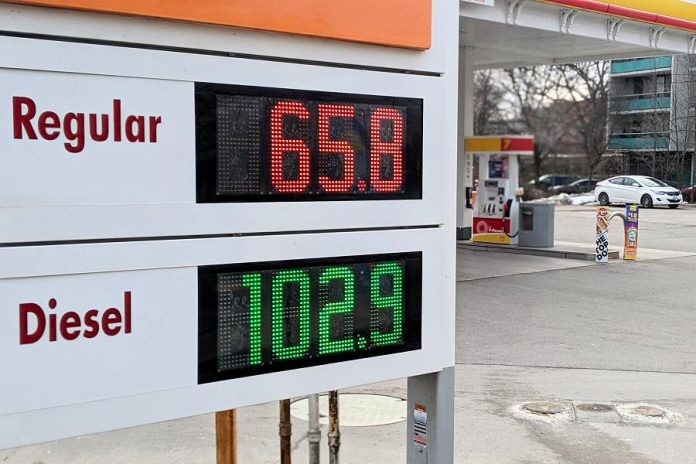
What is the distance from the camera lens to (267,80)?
3.09 m

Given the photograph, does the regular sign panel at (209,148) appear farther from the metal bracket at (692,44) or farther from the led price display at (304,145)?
the metal bracket at (692,44)

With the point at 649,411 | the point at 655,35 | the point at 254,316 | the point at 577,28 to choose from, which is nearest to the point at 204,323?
the point at 254,316

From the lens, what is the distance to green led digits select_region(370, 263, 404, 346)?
3416 mm

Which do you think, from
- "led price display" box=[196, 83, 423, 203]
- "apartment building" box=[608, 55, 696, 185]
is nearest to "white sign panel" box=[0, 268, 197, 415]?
"led price display" box=[196, 83, 423, 203]

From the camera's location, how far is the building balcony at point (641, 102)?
45.9m

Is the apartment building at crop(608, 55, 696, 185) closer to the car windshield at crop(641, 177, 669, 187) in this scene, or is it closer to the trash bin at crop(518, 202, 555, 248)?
the car windshield at crop(641, 177, 669, 187)

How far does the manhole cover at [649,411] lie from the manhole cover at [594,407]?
22 centimetres

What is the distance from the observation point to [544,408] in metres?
6.90

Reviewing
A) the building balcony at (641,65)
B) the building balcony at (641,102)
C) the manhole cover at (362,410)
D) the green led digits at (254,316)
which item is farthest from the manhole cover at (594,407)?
the building balcony at (641,65)

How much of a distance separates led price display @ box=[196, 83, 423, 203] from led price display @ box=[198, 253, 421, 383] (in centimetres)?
29

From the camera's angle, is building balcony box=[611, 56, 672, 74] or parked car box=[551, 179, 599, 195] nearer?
building balcony box=[611, 56, 672, 74]

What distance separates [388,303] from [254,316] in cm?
64

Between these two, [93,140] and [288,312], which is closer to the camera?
[93,140]

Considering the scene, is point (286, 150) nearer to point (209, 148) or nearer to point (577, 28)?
point (209, 148)
